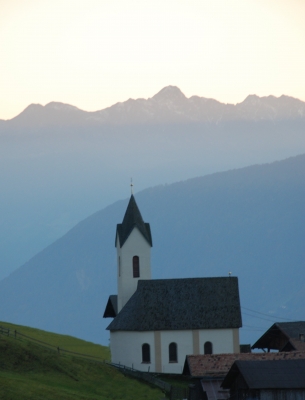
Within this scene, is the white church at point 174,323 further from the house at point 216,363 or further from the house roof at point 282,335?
the house at point 216,363

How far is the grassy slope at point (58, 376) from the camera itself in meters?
65.6

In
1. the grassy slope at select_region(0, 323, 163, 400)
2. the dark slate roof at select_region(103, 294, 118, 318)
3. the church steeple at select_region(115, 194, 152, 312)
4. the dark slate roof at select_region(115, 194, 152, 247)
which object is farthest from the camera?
the dark slate roof at select_region(103, 294, 118, 318)

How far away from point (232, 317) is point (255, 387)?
37.2 m

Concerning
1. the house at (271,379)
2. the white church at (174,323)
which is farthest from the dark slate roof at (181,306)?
the house at (271,379)

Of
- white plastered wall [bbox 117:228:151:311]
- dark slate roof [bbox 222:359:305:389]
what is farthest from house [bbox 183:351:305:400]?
white plastered wall [bbox 117:228:151:311]

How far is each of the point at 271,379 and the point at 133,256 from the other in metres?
43.2

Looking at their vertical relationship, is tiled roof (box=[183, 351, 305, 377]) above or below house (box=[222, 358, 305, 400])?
above

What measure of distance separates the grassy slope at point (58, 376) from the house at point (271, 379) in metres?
12.2

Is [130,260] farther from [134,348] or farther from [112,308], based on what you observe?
[134,348]

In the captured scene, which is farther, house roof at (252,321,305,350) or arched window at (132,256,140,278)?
arched window at (132,256,140,278)

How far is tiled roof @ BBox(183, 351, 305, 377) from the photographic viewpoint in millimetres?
71875

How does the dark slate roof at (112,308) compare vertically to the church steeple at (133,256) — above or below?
below

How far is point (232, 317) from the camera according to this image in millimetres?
92562

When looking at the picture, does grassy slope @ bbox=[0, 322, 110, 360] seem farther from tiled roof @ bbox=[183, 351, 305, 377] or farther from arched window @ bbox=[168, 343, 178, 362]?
tiled roof @ bbox=[183, 351, 305, 377]
